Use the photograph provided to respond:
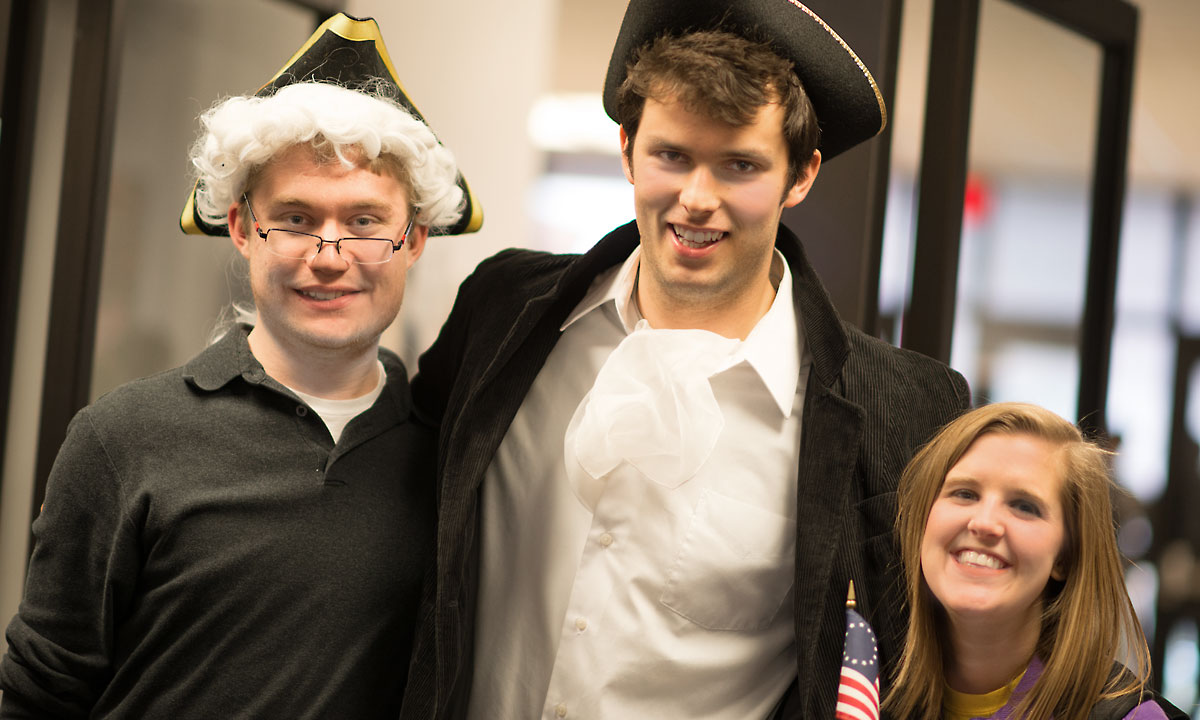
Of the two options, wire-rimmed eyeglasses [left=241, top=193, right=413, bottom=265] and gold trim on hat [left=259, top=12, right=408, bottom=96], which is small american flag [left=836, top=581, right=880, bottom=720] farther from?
gold trim on hat [left=259, top=12, right=408, bottom=96]

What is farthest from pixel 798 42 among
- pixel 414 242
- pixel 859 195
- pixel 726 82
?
pixel 414 242

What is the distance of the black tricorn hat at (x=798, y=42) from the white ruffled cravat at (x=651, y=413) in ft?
1.36

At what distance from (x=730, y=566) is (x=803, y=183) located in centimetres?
63

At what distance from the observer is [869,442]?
1.71m

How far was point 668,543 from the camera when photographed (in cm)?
179

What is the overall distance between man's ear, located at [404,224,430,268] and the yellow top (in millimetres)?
1040

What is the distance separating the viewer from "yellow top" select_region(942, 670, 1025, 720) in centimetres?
157

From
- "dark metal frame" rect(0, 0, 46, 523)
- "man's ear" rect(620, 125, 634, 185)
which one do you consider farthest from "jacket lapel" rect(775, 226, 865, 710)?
"dark metal frame" rect(0, 0, 46, 523)

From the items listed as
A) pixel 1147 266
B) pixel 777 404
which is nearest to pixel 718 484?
pixel 777 404

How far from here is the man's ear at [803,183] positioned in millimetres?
1857

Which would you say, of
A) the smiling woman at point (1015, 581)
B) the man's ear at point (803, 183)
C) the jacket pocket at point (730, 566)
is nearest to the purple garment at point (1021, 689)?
the smiling woman at point (1015, 581)

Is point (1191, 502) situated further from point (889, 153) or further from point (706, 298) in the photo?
point (706, 298)

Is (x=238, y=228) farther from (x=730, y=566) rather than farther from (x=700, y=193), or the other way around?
(x=730, y=566)

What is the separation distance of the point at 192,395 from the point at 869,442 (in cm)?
101
